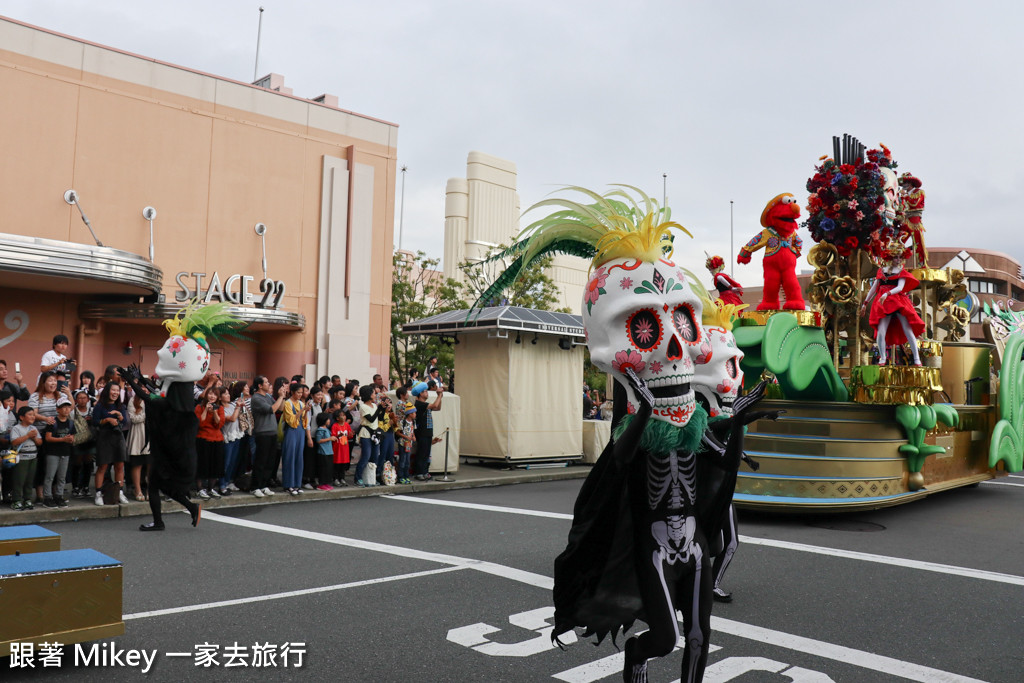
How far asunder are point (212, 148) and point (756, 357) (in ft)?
51.1

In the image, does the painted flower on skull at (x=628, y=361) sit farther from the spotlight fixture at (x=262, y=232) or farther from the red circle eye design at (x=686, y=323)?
the spotlight fixture at (x=262, y=232)

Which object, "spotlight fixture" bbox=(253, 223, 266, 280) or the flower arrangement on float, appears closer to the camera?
the flower arrangement on float

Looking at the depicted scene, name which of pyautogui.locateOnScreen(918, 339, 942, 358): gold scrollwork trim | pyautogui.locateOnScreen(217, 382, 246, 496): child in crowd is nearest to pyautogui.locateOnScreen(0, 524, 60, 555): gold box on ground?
pyautogui.locateOnScreen(217, 382, 246, 496): child in crowd

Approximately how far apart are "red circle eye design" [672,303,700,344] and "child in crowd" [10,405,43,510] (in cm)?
835

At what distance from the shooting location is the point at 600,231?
382 cm

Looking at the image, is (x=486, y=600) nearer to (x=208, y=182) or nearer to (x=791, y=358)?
(x=791, y=358)

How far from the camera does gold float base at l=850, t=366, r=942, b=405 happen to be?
367 inches

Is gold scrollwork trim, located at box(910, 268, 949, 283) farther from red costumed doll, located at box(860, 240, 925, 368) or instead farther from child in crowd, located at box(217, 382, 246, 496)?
child in crowd, located at box(217, 382, 246, 496)

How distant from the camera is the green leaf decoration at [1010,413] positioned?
11883mm

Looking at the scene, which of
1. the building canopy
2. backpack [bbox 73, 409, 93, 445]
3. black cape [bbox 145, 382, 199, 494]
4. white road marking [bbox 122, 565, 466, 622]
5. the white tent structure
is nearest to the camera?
white road marking [bbox 122, 565, 466, 622]

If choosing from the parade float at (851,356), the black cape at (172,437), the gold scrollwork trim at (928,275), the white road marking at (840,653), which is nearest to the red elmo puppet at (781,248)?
the parade float at (851,356)

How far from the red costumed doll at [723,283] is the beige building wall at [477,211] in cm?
2856

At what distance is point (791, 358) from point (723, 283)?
141cm

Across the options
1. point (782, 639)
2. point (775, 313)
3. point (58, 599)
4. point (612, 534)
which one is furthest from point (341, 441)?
point (612, 534)
